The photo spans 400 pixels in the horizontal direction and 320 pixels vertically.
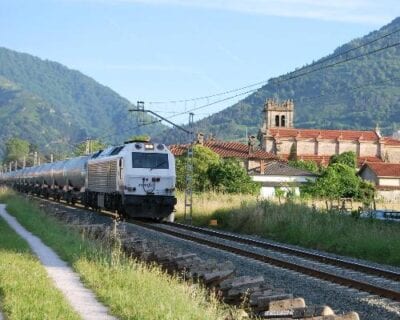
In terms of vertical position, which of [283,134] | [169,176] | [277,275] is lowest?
[277,275]

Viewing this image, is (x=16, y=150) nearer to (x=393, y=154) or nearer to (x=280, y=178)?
(x=393, y=154)

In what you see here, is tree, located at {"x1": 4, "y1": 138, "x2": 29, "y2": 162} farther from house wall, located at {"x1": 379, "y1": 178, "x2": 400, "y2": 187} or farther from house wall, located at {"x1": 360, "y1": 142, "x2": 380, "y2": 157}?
house wall, located at {"x1": 379, "y1": 178, "x2": 400, "y2": 187}

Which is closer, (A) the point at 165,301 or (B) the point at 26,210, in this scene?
(A) the point at 165,301

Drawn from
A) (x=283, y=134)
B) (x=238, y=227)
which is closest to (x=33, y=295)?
(x=238, y=227)

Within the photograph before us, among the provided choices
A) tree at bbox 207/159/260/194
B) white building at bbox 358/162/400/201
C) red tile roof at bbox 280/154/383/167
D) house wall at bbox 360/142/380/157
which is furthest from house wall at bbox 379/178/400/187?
house wall at bbox 360/142/380/157

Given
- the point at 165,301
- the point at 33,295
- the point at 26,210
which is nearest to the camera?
the point at 165,301

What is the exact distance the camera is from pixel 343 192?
75.2m

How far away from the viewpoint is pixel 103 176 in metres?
36.8

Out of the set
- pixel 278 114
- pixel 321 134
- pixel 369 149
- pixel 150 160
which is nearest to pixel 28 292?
pixel 150 160

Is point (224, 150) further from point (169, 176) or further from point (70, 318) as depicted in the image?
point (70, 318)

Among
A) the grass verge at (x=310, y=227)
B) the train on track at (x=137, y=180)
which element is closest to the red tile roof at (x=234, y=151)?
the train on track at (x=137, y=180)

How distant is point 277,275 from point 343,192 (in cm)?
6091

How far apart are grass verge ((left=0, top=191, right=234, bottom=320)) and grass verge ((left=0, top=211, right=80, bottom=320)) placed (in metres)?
0.69

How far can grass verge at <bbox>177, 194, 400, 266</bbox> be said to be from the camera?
21.0 meters
